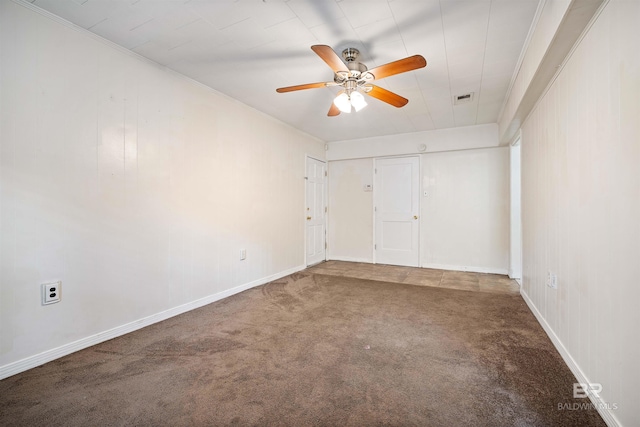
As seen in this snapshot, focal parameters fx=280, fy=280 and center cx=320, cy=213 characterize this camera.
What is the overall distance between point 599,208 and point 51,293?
3.53 m

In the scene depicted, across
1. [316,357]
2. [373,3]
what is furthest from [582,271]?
[373,3]

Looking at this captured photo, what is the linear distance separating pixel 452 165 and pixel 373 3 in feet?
12.1

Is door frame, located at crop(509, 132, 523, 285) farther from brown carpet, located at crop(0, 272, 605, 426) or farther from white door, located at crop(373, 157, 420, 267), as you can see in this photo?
brown carpet, located at crop(0, 272, 605, 426)

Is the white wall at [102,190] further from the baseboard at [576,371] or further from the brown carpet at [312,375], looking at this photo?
the baseboard at [576,371]

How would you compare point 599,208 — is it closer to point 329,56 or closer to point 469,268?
point 329,56

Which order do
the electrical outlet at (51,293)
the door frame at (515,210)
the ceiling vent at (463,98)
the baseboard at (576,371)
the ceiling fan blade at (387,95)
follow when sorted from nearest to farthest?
the baseboard at (576,371) → the electrical outlet at (51,293) → the ceiling fan blade at (387,95) → the ceiling vent at (463,98) → the door frame at (515,210)

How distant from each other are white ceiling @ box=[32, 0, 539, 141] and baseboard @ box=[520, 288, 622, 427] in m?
2.38

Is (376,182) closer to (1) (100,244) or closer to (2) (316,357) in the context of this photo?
(2) (316,357)

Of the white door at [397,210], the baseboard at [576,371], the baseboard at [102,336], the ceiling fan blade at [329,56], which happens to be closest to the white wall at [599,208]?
the baseboard at [576,371]

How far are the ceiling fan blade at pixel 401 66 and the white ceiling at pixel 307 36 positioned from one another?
1.04 feet

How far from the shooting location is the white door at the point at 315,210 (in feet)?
17.3

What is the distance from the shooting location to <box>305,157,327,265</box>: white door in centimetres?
529

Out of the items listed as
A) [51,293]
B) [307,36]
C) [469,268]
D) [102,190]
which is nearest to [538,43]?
[307,36]

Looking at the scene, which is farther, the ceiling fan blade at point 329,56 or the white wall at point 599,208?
the ceiling fan blade at point 329,56
